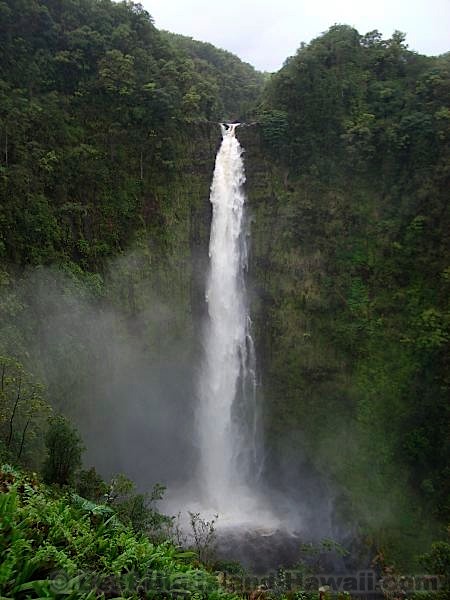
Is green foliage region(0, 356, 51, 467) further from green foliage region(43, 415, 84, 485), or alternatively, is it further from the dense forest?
the dense forest

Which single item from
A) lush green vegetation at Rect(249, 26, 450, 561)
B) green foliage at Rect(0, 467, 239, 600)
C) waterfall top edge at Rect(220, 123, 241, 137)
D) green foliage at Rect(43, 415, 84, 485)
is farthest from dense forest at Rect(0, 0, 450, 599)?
green foliage at Rect(0, 467, 239, 600)

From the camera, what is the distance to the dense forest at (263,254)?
1691 cm

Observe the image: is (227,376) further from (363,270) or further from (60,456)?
(60,456)

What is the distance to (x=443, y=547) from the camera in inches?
417

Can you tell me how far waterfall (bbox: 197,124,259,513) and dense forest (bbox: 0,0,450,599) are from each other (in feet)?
1.92

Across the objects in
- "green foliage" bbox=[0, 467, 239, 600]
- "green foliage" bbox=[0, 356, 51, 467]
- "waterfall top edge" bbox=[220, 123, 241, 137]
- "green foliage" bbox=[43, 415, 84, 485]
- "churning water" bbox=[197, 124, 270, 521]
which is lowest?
"green foliage" bbox=[0, 467, 239, 600]

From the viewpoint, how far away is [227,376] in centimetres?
2006

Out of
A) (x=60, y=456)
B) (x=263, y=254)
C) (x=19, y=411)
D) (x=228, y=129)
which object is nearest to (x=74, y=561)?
(x=60, y=456)

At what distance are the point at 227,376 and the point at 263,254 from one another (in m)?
5.67

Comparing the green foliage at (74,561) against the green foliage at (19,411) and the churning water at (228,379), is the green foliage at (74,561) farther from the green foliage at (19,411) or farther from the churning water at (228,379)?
the churning water at (228,379)

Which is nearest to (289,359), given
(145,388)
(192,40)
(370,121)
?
(145,388)

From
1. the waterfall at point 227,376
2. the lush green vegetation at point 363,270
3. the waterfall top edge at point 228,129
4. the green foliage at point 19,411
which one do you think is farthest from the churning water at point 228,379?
the green foliage at point 19,411

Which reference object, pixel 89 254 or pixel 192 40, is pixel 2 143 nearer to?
pixel 89 254

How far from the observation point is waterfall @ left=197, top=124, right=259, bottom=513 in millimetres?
19438
